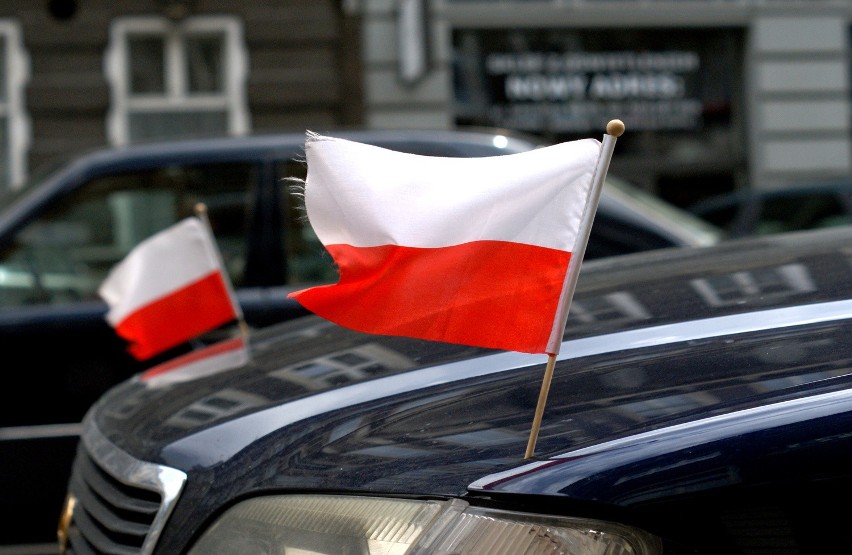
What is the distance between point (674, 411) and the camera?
1.36 m

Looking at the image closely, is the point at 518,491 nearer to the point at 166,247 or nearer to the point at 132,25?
the point at 166,247

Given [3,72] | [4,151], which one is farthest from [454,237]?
[3,72]

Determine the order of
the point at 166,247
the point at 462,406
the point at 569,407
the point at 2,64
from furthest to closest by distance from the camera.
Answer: the point at 2,64, the point at 166,247, the point at 462,406, the point at 569,407

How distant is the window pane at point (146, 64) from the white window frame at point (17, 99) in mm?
1018

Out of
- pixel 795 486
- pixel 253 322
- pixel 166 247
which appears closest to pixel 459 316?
pixel 795 486

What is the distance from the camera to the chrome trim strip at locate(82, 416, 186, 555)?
171 centimetres

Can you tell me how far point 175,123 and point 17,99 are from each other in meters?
1.52

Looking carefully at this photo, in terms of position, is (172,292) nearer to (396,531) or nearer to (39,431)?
(39,431)

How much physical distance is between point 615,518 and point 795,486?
21 cm

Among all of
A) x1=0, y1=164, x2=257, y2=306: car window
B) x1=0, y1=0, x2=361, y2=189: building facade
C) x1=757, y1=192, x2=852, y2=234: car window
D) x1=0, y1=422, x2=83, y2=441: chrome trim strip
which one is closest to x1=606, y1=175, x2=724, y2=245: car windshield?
x1=0, y1=164, x2=257, y2=306: car window

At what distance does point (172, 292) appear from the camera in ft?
10.4

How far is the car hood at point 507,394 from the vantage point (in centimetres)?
136

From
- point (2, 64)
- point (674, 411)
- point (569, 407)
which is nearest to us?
point (674, 411)

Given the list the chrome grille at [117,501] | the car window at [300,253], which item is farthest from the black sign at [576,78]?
the chrome grille at [117,501]
